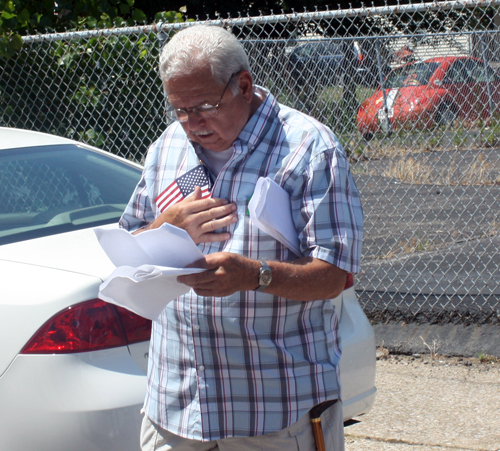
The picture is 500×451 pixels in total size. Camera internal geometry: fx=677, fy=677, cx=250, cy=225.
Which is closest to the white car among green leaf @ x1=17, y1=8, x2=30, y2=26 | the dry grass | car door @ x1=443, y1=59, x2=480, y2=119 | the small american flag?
the small american flag

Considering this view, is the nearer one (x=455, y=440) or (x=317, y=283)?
(x=317, y=283)

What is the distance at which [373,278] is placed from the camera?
5.23 metres

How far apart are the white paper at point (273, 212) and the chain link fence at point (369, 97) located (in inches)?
110

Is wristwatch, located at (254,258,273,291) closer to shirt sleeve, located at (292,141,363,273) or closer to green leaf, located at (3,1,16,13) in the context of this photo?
shirt sleeve, located at (292,141,363,273)

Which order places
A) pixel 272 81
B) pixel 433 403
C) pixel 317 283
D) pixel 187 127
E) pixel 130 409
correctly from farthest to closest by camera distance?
1. pixel 272 81
2. pixel 433 403
3. pixel 130 409
4. pixel 187 127
5. pixel 317 283

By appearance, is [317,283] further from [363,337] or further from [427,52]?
[427,52]

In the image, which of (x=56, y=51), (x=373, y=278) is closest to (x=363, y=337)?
Answer: (x=373, y=278)

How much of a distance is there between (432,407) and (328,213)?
2.27 meters

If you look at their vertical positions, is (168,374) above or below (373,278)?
above

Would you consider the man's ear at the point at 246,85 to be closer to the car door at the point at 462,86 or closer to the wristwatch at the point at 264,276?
the wristwatch at the point at 264,276

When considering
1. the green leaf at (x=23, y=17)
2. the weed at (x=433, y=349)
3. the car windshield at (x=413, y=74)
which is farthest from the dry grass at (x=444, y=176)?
the green leaf at (x=23, y=17)

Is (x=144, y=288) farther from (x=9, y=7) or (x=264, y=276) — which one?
(x=9, y=7)

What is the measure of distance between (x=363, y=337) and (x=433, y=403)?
3.46 feet

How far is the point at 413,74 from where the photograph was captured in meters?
4.91
